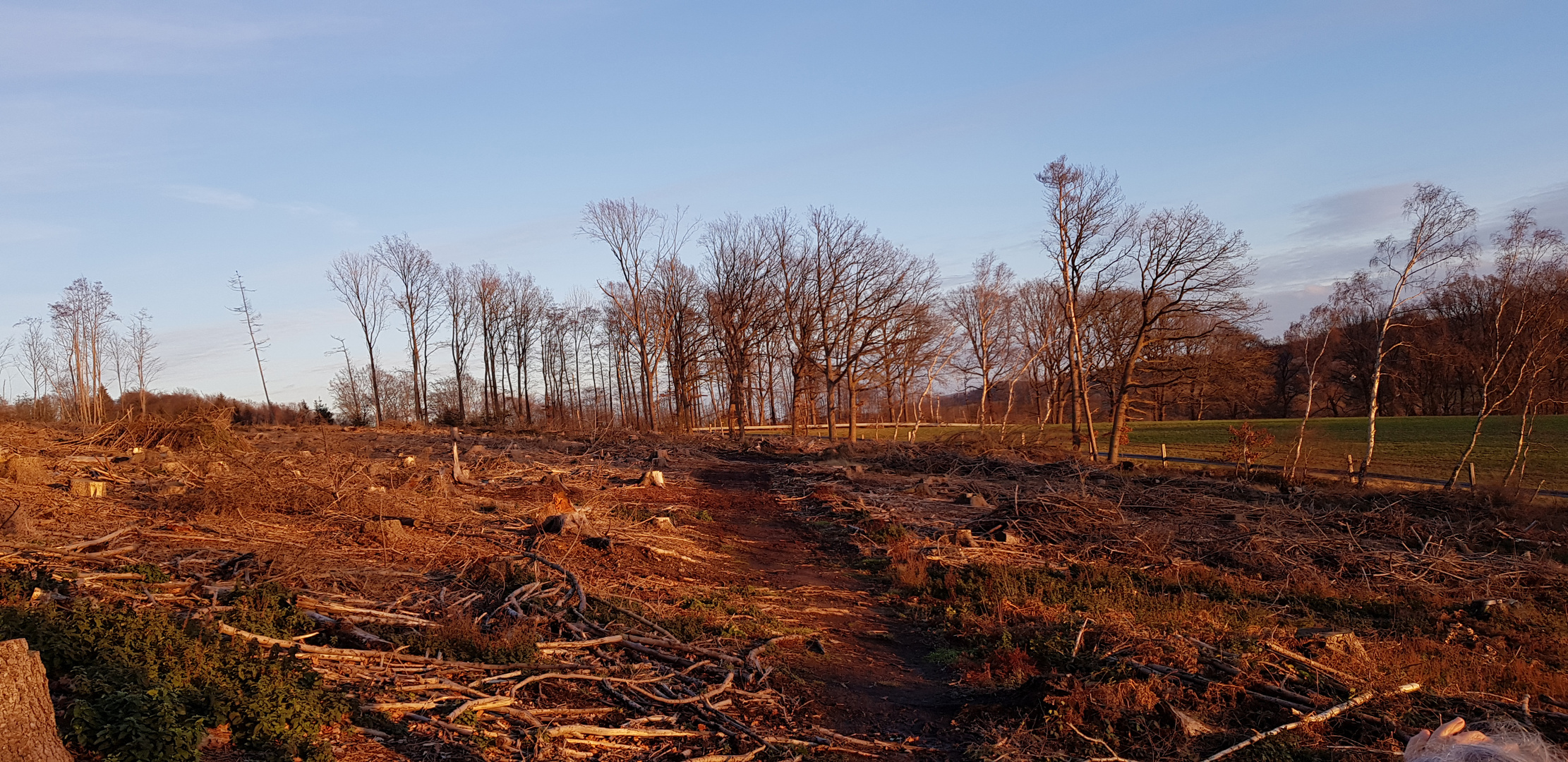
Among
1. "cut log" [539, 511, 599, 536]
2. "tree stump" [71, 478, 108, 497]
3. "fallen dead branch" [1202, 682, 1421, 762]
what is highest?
"tree stump" [71, 478, 108, 497]

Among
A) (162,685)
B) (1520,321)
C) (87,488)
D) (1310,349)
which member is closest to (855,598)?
(162,685)

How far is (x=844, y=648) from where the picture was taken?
809 centimetres

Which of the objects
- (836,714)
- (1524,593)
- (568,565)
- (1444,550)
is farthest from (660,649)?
(1444,550)

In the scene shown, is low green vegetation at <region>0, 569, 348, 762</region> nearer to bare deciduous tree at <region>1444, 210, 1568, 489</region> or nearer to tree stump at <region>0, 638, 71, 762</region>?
tree stump at <region>0, 638, 71, 762</region>

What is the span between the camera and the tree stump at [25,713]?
3.16 meters

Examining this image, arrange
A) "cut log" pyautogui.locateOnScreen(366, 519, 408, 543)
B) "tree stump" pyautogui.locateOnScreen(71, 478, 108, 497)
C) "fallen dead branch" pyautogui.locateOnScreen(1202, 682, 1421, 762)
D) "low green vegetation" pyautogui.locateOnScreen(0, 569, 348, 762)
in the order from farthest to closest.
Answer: "tree stump" pyautogui.locateOnScreen(71, 478, 108, 497) < "cut log" pyautogui.locateOnScreen(366, 519, 408, 543) < "fallen dead branch" pyautogui.locateOnScreen(1202, 682, 1421, 762) < "low green vegetation" pyautogui.locateOnScreen(0, 569, 348, 762)

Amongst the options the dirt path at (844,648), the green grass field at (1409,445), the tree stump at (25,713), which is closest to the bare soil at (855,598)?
the dirt path at (844,648)

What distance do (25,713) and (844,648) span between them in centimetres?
620

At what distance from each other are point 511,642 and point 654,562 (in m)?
4.54

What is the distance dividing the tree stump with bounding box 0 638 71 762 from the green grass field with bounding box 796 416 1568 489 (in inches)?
1087

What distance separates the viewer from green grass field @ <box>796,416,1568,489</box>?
31969 millimetres

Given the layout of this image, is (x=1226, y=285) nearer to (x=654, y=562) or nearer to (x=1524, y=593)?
(x=1524, y=593)

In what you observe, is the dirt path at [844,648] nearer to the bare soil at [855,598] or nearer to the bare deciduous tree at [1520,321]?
the bare soil at [855,598]

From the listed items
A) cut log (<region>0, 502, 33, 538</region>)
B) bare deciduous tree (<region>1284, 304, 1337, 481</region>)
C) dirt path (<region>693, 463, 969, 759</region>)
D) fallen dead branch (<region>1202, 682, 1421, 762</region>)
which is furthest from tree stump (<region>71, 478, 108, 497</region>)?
bare deciduous tree (<region>1284, 304, 1337, 481</region>)
